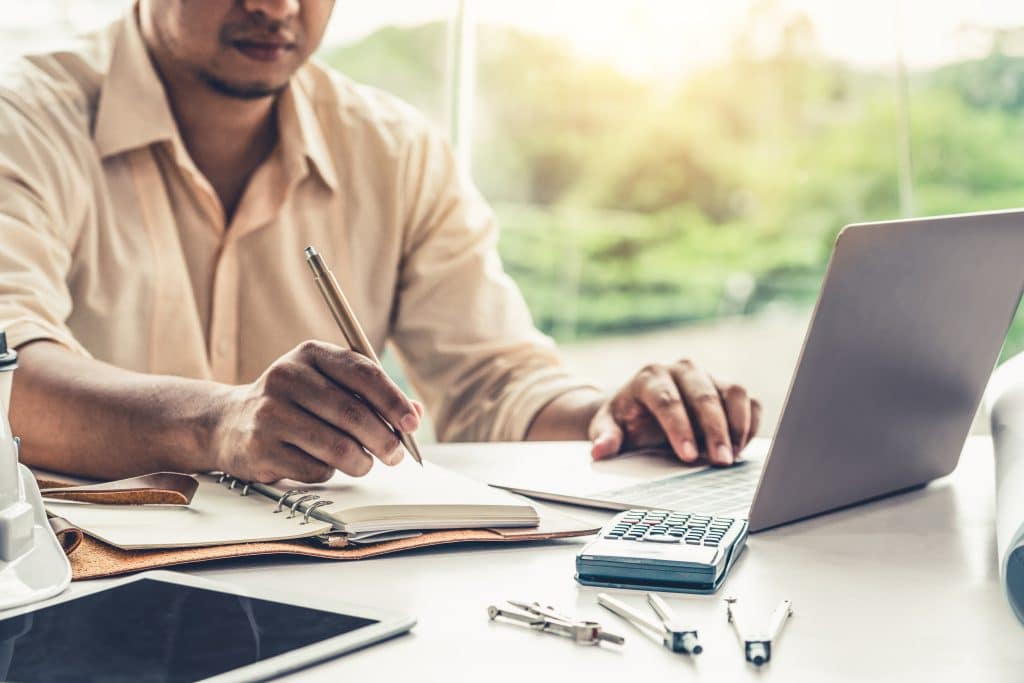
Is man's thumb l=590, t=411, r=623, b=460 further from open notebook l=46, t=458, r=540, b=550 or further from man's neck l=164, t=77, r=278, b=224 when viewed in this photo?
man's neck l=164, t=77, r=278, b=224

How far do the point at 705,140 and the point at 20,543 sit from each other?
3134mm

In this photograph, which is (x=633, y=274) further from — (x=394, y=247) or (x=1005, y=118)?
(x=394, y=247)

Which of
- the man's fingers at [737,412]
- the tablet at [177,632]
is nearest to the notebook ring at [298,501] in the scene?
the tablet at [177,632]

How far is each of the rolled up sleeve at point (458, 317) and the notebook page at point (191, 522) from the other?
72 centimetres

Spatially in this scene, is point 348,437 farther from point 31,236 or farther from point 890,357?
point 31,236

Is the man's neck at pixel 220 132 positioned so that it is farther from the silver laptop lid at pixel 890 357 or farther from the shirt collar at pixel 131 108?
the silver laptop lid at pixel 890 357

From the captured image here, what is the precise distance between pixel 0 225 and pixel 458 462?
640 mm

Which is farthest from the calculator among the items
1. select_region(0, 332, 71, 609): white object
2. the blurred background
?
the blurred background

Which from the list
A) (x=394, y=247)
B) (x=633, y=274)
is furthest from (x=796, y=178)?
(x=394, y=247)

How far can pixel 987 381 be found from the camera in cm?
108

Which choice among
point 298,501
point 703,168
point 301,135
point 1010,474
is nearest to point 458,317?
point 301,135

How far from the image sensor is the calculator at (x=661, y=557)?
738 mm

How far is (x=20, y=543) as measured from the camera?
696 millimetres

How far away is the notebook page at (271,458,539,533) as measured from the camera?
835 millimetres
